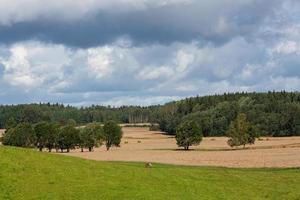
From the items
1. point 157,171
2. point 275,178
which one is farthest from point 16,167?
point 275,178

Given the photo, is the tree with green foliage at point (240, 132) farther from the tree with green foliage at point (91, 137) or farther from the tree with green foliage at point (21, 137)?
the tree with green foliage at point (21, 137)

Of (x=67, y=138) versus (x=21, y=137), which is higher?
(x=21, y=137)

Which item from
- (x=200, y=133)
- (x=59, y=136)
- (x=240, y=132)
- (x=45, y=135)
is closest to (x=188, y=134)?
(x=200, y=133)

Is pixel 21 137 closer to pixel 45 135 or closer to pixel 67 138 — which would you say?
pixel 45 135

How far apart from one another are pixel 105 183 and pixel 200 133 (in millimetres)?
108918

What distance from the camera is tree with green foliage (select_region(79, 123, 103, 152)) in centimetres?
14712

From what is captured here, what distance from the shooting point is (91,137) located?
148 m

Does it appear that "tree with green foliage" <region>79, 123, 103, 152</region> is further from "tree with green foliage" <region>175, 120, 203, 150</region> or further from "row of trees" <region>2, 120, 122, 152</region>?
"tree with green foliage" <region>175, 120, 203, 150</region>

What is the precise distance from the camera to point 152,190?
31.4 meters

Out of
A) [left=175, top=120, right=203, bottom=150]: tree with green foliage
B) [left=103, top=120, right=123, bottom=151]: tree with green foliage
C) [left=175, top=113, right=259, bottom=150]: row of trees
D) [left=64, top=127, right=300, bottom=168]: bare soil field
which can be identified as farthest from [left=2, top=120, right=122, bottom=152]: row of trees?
[left=175, top=113, right=259, bottom=150]: row of trees

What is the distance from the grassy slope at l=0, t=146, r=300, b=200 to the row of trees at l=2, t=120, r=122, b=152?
3880 inches

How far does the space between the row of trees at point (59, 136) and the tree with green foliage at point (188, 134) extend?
19.1 metres

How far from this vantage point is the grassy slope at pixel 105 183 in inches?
1180

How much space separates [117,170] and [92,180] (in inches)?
140
